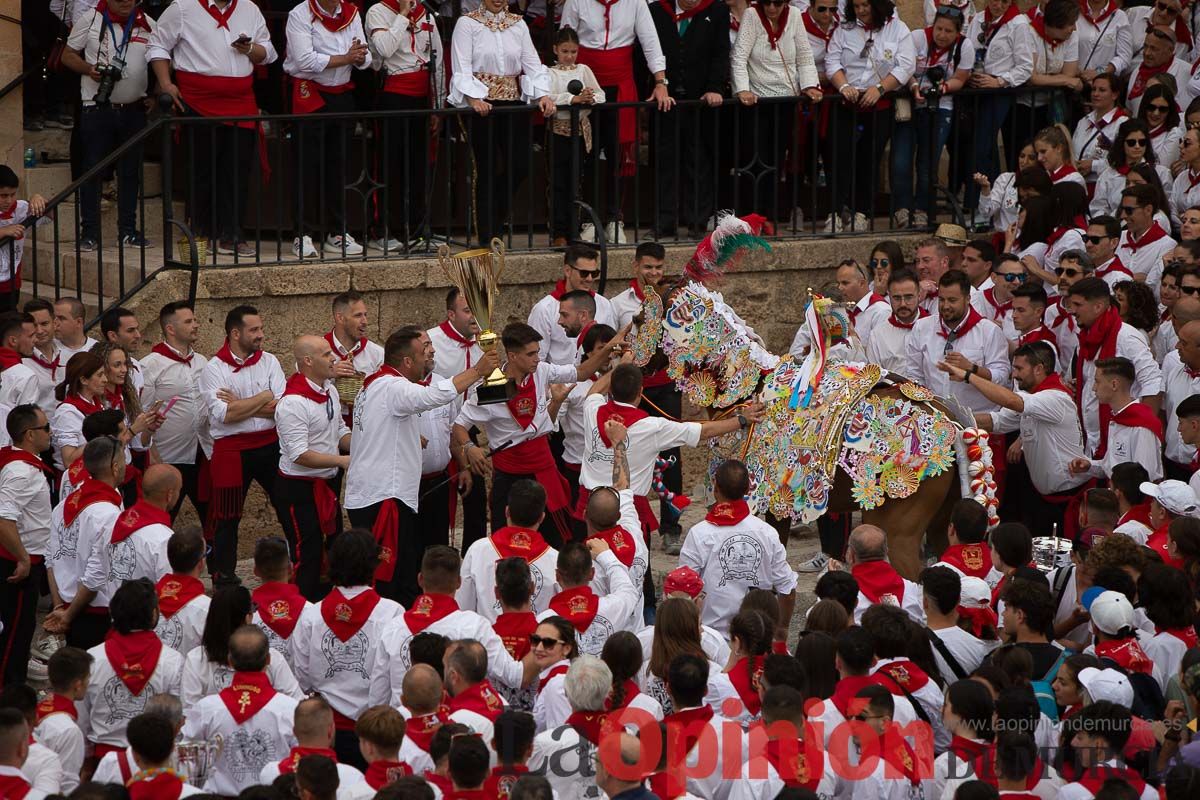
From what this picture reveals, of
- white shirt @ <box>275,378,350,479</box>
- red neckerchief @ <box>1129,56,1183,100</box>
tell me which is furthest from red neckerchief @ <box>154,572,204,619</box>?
red neckerchief @ <box>1129,56,1183,100</box>

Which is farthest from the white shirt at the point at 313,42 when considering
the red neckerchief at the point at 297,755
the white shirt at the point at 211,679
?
the red neckerchief at the point at 297,755

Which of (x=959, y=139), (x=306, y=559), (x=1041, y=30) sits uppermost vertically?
(x=1041, y=30)

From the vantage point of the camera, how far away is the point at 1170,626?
23.3ft

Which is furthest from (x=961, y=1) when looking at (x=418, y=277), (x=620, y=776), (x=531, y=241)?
(x=620, y=776)

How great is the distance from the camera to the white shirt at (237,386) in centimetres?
999

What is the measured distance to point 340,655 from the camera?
7320mm

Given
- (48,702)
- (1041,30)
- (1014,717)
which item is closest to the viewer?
(1014,717)

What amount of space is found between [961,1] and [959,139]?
1.07 metres

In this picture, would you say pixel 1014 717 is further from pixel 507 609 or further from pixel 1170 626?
pixel 507 609

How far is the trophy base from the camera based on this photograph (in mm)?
9414

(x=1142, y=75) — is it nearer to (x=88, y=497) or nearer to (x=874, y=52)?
(x=874, y=52)

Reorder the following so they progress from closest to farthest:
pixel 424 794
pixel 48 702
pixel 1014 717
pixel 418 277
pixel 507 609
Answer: pixel 424 794, pixel 1014 717, pixel 48 702, pixel 507 609, pixel 418 277

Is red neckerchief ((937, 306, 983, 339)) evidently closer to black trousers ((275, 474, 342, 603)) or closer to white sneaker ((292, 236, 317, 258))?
black trousers ((275, 474, 342, 603))

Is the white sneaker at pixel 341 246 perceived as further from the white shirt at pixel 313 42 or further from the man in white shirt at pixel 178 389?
the man in white shirt at pixel 178 389
